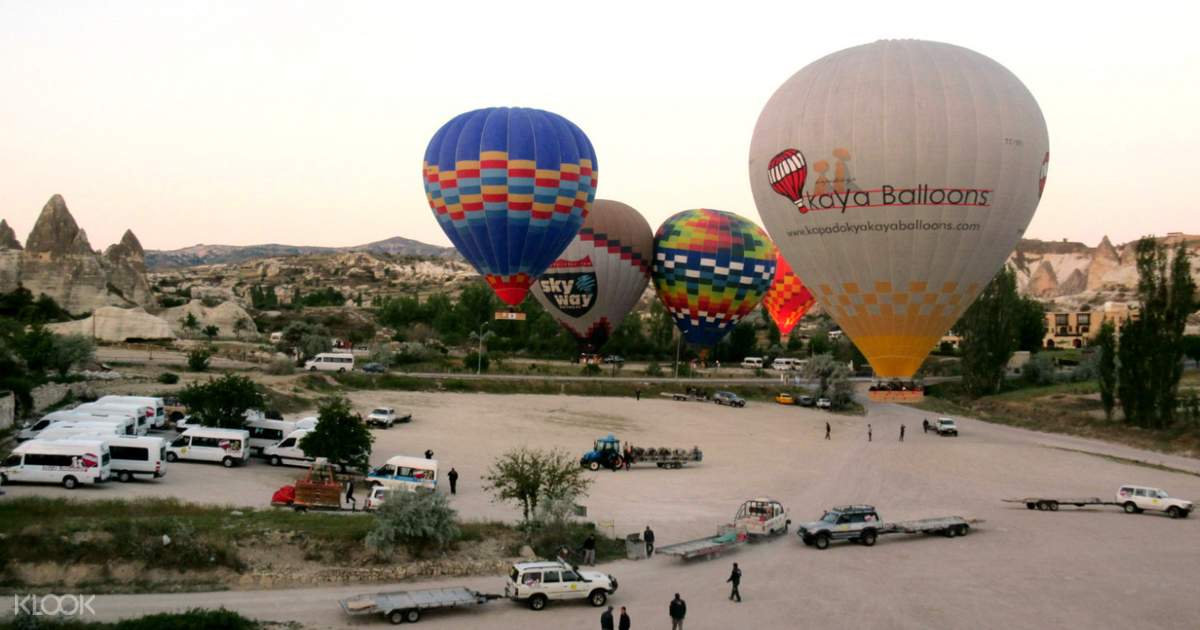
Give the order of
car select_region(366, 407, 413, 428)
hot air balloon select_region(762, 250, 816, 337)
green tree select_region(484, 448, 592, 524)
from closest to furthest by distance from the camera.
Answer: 1. green tree select_region(484, 448, 592, 524)
2. car select_region(366, 407, 413, 428)
3. hot air balloon select_region(762, 250, 816, 337)

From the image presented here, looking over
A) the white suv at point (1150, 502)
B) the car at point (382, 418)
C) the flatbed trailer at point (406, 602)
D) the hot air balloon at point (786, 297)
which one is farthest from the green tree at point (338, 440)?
the hot air balloon at point (786, 297)

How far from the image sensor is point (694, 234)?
159 ft

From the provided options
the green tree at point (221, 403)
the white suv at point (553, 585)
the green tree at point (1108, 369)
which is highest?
the green tree at point (1108, 369)

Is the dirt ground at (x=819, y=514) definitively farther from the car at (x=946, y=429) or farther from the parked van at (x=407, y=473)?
the car at (x=946, y=429)

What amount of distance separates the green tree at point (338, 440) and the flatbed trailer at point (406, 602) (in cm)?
947

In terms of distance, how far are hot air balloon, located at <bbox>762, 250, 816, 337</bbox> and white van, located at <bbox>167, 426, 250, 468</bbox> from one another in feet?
123

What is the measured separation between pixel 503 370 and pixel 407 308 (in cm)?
4020

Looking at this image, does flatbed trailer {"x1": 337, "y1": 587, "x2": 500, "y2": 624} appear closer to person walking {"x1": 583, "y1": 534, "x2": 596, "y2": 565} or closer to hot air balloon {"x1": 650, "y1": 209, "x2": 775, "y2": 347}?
person walking {"x1": 583, "y1": 534, "x2": 596, "y2": 565}

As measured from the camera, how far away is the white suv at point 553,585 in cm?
1619

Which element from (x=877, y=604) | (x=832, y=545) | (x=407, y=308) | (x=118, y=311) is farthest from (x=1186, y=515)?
(x=407, y=308)

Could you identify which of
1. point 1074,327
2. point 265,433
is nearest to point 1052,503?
point 265,433

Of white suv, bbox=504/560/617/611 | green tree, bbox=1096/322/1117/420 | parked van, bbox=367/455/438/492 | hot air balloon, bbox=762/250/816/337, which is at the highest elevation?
hot air balloon, bbox=762/250/816/337

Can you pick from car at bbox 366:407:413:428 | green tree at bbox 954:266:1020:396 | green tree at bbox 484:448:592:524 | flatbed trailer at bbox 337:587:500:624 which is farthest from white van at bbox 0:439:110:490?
green tree at bbox 954:266:1020:396

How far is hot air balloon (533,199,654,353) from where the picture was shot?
1882 inches
